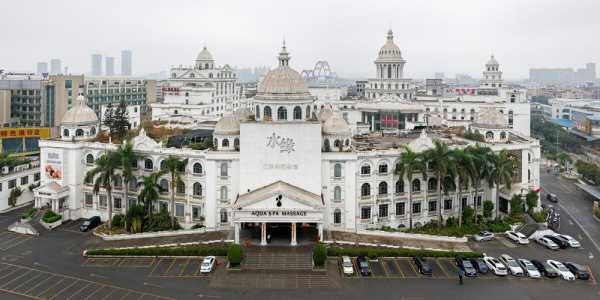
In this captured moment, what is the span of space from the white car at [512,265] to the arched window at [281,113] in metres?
33.3

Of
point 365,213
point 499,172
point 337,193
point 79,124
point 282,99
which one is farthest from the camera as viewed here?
point 79,124

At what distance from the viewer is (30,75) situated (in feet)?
449

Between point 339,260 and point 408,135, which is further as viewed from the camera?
point 408,135

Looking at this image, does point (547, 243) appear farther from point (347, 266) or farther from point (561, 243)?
point (347, 266)

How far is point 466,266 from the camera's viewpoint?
57875 millimetres

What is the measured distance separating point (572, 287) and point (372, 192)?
27156 millimetres

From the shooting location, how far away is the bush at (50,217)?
244ft

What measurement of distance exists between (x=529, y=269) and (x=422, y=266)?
11.6 metres

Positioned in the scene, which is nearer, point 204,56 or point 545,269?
point 545,269

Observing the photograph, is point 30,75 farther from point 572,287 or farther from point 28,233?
point 572,287

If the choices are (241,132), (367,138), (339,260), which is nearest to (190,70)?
(367,138)

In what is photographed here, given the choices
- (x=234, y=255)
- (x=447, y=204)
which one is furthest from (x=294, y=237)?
(x=447, y=204)

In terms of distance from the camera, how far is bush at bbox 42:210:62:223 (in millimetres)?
74375

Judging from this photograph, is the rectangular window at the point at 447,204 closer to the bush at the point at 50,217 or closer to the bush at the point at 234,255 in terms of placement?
the bush at the point at 234,255
